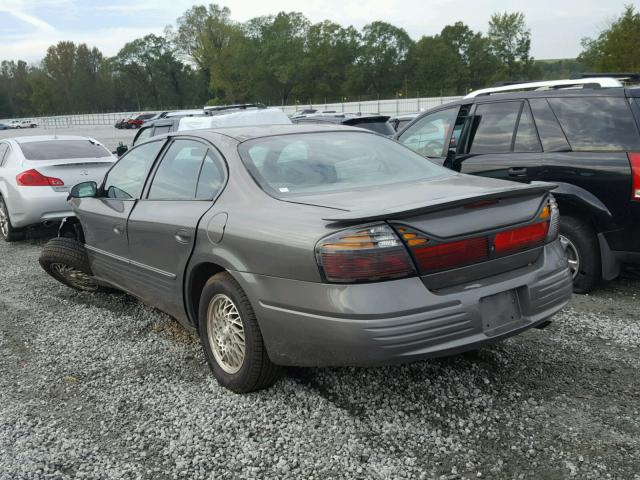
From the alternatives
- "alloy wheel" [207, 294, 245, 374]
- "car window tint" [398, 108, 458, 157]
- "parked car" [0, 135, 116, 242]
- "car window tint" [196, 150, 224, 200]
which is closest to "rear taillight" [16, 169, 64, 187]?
"parked car" [0, 135, 116, 242]

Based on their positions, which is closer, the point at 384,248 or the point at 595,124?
the point at 384,248

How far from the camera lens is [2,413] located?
3328 mm

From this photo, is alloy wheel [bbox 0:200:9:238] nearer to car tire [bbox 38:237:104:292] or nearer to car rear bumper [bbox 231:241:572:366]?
car tire [bbox 38:237:104:292]

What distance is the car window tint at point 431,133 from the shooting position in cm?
602

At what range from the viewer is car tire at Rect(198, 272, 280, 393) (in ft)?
10.2

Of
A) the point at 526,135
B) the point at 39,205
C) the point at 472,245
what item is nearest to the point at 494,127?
the point at 526,135

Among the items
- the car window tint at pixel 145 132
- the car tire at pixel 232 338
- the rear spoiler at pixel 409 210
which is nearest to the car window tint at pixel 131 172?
the car tire at pixel 232 338

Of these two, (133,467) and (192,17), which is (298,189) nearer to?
(133,467)

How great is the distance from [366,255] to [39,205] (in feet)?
21.7

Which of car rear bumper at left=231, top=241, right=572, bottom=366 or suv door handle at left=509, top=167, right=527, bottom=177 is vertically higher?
suv door handle at left=509, top=167, right=527, bottom=177

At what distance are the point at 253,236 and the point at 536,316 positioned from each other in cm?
153

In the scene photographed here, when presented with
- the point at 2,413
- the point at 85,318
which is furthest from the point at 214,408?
the point at 85,318

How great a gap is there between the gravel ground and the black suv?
2.23ft

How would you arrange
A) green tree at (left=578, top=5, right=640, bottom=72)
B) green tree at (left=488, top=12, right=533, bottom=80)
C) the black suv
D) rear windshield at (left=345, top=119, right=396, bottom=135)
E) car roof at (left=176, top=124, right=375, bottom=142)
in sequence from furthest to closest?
green tree at (left=488, top=12, right=533, bottom=80)
green tree at (left=578, top=5, right=640, bottom=72)
rear windshield at (left=345, top=119, right=396, bottom=135)
the black suv
car roof at (left=176, top=124, right=375, bottom=142)
